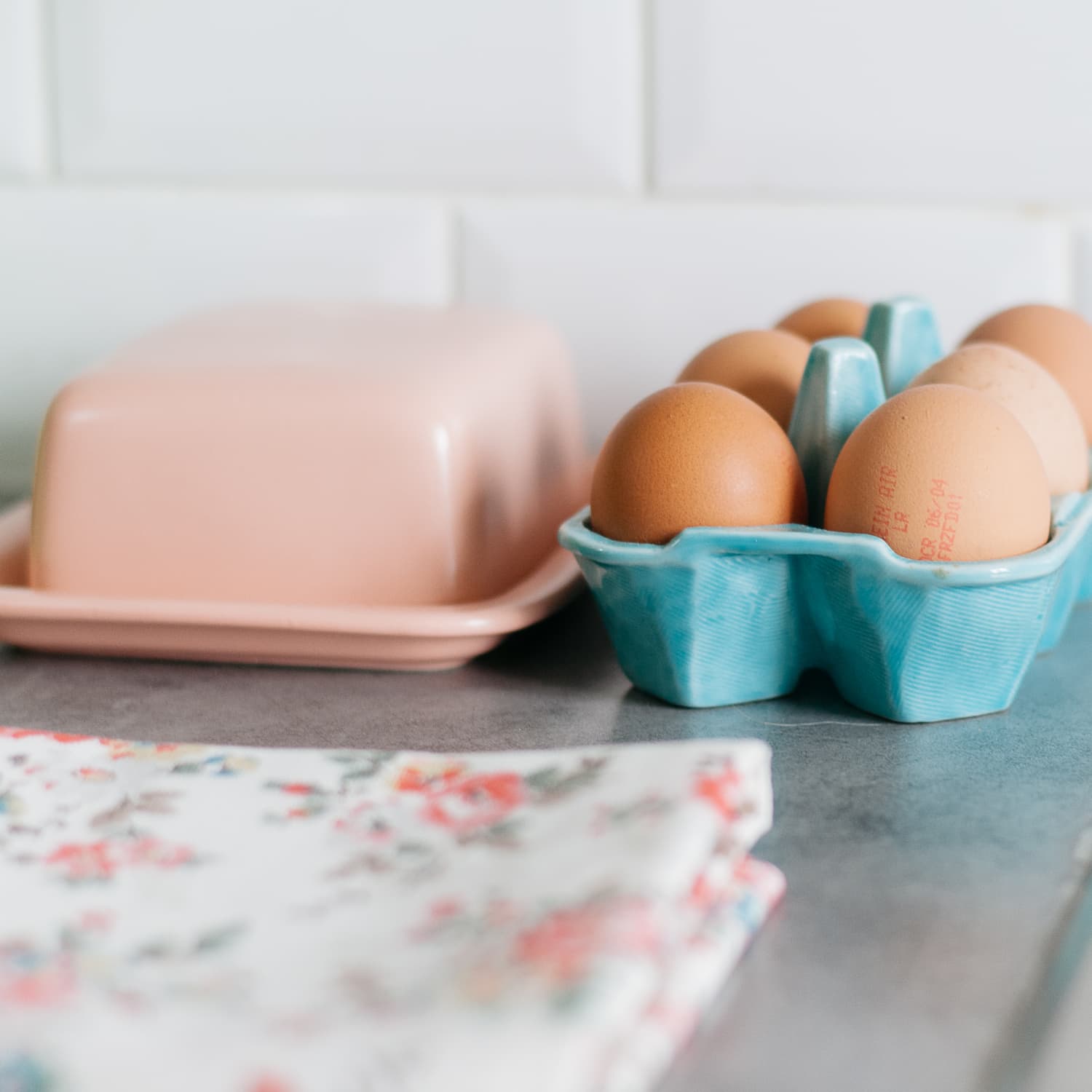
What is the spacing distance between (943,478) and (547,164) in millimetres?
470

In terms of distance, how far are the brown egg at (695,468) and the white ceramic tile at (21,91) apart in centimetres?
61

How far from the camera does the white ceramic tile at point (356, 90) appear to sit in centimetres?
87

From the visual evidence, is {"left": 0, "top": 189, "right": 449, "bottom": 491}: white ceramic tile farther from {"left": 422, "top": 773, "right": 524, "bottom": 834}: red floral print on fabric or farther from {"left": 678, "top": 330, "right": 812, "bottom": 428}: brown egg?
{"left": 422, "top": 773, "right": 524, "bottom": 834}: red floral print on fabric

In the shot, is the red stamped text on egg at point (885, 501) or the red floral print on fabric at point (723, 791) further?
the red stamped text on egg at point (885, 501)

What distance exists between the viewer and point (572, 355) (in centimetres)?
92

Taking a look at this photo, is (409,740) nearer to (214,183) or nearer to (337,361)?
(337,361)

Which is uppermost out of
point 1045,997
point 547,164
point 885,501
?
point 547,164

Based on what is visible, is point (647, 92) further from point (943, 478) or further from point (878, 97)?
point (943, 478)

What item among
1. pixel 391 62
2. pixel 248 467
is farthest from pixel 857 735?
pixel 391 62

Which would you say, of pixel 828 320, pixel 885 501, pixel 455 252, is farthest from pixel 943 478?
pixel 455 252

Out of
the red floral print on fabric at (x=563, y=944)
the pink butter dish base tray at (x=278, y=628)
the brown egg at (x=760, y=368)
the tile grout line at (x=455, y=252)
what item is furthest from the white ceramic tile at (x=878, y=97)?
the red floral print on fabric at (x=563, y=944)

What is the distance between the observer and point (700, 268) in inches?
34.8

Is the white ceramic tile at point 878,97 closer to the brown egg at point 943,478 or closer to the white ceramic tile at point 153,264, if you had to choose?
the white ceramic tile at point 153,264

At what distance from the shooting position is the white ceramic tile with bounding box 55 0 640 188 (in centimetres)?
87
